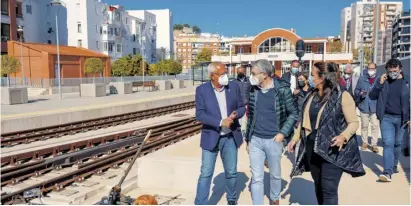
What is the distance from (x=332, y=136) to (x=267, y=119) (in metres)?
0.80

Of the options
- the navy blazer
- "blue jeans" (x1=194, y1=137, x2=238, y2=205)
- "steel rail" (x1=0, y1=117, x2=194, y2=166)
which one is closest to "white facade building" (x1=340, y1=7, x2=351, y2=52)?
"steel rail" (x1=0, y1=117, x2=194, y2=166)

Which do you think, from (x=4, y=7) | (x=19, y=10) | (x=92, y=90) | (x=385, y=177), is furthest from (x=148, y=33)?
(x=385, y=177)

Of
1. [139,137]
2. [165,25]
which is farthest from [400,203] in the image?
[165,25]

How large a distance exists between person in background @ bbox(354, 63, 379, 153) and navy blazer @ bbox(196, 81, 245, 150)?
3768mm

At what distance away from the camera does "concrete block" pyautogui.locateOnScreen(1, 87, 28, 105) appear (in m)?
21.2

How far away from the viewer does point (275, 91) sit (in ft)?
14.8

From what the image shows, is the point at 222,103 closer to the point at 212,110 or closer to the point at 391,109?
the point at 212,110

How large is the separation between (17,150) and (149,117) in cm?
832

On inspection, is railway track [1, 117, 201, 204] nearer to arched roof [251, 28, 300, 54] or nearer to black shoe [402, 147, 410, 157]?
black shoe [402, 147, 410, 157]

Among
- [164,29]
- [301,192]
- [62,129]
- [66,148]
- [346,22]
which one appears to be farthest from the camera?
[346,22]

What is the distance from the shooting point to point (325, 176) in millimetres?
4031

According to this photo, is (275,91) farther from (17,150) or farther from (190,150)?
(17,150)

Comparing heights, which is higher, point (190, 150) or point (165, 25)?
point (165, 25)

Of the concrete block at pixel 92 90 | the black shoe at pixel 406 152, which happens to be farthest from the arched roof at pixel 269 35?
the black shoe at pixel 406 152
